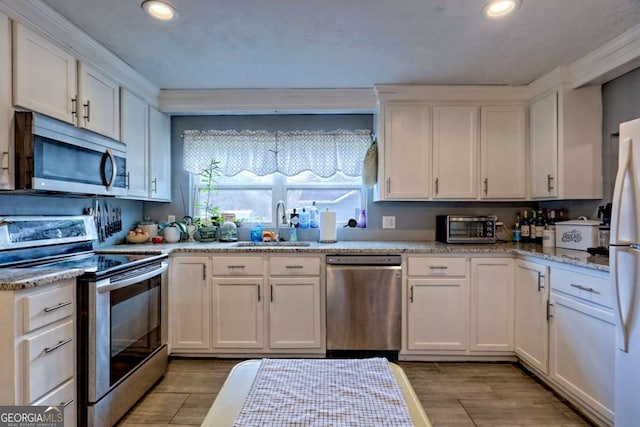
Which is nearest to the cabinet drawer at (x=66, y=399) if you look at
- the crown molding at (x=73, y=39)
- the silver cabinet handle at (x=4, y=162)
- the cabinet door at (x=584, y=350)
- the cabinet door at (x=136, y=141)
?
the silver cabinet handle at (x=4, y=162)

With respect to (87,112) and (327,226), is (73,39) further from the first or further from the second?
(327,226)

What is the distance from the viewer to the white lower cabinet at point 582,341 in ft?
5.83

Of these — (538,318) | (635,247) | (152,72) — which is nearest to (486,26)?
(635,247)

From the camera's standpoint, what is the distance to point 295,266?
2.66m

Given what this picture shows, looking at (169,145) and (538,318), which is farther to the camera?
(169,145)

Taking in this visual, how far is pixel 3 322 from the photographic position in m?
1.39

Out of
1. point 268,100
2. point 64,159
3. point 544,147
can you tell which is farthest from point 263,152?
point 544,147

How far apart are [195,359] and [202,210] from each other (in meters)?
1.39

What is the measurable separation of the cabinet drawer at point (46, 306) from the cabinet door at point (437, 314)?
214cm

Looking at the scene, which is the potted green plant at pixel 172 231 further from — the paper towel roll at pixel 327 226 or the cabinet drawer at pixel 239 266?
the paper towel roll at pixel 327 226

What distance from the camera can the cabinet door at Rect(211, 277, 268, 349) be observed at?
8.75 feet

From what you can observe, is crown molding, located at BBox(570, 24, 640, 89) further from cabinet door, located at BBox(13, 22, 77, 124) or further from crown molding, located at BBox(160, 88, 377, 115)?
cabinet door, located at BBox(13, 22, 77, 124)

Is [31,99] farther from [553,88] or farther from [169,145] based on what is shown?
[553,88]

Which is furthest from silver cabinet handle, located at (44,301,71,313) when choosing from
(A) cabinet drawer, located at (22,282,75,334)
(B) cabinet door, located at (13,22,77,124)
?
(B) cabinet door, located at (13,22,77,124)
